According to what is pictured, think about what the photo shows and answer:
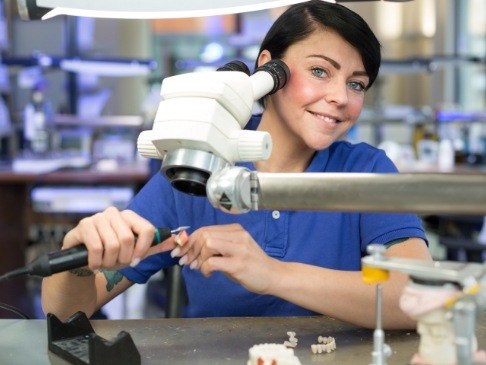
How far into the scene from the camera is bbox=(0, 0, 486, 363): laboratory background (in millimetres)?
3721

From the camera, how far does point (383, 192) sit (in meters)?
0.69

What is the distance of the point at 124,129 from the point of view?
197 inches

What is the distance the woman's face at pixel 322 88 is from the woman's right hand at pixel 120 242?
0.46 meters

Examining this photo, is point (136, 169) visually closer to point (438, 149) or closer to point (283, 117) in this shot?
point (438, 149)

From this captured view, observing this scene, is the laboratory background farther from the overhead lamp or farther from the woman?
the overhead lamp

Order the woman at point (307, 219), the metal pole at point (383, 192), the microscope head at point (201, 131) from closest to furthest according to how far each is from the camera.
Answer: the metal pole at point (383, 192) → the microscope head at point (201, 131) → the woman at point (307, 219)

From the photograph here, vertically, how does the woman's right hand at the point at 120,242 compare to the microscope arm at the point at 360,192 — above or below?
below

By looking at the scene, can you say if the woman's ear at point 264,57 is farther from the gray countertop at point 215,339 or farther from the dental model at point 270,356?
the dental model at point 270,356

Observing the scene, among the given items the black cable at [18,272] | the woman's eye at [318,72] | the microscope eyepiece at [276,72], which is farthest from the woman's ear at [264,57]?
the black cable at [18,272]

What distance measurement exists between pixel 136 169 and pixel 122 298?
67 cm

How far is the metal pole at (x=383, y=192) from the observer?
2.22ft

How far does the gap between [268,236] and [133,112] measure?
5.47m

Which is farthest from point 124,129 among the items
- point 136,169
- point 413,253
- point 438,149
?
point 413,253

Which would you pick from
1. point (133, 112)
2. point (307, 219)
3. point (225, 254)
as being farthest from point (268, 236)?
point (133, 112)
